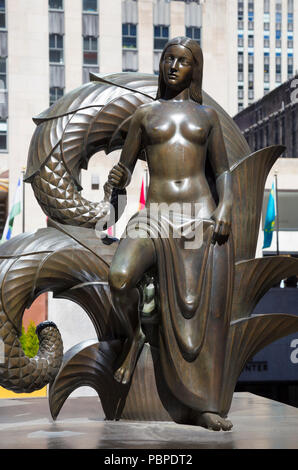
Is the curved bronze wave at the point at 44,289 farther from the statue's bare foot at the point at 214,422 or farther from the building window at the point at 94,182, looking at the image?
the building window at the point at 94,182

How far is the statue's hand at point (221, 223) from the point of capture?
7.91 meters

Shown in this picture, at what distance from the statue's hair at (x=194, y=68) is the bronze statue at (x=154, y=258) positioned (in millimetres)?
16

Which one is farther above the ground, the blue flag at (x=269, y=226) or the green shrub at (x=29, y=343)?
the blue flag at (x=269, y=226)

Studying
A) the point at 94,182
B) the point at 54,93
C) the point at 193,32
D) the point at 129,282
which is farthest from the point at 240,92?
the point at 129,282

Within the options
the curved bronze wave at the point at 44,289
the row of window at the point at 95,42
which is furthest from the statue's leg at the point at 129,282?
the row of window at the point at 95,42

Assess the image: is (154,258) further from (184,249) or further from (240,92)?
(240,92)

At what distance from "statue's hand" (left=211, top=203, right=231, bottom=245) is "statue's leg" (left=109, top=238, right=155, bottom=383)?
63 centimetres

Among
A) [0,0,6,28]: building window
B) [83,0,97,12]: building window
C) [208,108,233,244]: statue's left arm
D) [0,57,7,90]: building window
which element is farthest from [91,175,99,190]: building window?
[208,108,233,244]: statue's left arm

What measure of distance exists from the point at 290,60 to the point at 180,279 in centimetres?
8187

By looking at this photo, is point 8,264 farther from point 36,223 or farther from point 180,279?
point 36,223

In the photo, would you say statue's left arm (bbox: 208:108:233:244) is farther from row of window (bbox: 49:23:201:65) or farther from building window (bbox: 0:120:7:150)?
row of window (bbox: 49:23:201:65)

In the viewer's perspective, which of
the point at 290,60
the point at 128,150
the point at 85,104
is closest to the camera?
the point at 128,150

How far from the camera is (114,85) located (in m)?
9.23

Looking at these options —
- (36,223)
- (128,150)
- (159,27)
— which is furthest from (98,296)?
(159,27)
